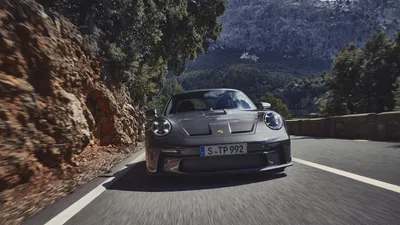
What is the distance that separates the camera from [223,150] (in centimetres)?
394

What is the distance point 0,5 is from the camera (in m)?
5.02

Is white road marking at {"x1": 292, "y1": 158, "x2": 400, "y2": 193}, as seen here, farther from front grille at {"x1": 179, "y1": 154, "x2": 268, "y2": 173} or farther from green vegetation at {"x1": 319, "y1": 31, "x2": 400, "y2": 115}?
green vegetation at {"x1": 319, "y1": 31, "x2": 400, "y2": 115}

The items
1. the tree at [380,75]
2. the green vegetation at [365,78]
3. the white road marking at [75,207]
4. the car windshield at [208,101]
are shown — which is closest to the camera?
the white road marking at [75,207]

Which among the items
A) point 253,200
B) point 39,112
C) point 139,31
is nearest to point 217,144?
point 253,200

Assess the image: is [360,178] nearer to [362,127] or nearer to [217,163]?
[217,163]

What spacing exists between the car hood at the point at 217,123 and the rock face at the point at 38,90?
1.87m

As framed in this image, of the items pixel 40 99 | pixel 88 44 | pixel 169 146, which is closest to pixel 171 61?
pixel 88 44

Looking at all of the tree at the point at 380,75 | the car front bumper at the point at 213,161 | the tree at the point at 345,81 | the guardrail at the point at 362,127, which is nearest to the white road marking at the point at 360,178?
the car front bumper at the point at 213,161

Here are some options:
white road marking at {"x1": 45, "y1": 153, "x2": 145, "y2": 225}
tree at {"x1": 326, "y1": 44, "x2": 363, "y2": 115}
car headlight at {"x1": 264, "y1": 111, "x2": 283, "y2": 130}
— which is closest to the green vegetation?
tree at {"x1": 326, "y1": 44, "x2": 363, "y2": 115}

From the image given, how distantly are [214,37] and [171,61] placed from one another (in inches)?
120

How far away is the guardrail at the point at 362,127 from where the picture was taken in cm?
977

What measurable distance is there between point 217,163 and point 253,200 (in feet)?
2.77

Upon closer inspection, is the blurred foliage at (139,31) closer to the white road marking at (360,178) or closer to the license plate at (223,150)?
the license plate at (223,150)

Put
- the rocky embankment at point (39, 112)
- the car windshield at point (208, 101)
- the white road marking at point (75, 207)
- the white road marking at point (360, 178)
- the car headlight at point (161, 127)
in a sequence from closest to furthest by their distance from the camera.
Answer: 1. the white road marking at point (75, 207)
2. the white road marking at point (360, 178)
3. the rocky embankment at point (39, 112)
4. the car headlight at point (161, 127)
5. the car windshield at point (208, 101)
